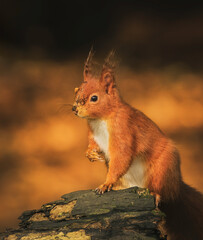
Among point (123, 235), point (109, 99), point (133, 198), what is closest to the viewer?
point (123, 235)

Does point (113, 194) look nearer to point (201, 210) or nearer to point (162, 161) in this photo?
point (162, 161)

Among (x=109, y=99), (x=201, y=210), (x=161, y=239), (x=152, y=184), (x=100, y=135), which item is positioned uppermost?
(x=109, y=99)

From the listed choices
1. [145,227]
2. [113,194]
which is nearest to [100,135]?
[113,194]

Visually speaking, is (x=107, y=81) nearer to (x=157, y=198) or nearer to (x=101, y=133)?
(x=101, y=133)

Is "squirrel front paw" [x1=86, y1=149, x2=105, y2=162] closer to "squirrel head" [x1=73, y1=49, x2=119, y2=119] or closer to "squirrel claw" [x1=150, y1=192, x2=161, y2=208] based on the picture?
"squirrel head" [x1=73, y1=49, x2=119, y2=119]

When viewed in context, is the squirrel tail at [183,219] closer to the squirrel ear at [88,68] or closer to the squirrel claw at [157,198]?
the squirrel claw at [157,198]

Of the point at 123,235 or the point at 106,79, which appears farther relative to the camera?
the point at 106,79

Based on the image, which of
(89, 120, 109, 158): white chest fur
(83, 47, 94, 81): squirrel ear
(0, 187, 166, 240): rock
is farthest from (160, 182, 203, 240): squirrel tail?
(83, 47, 94, 81): squirrel ear
